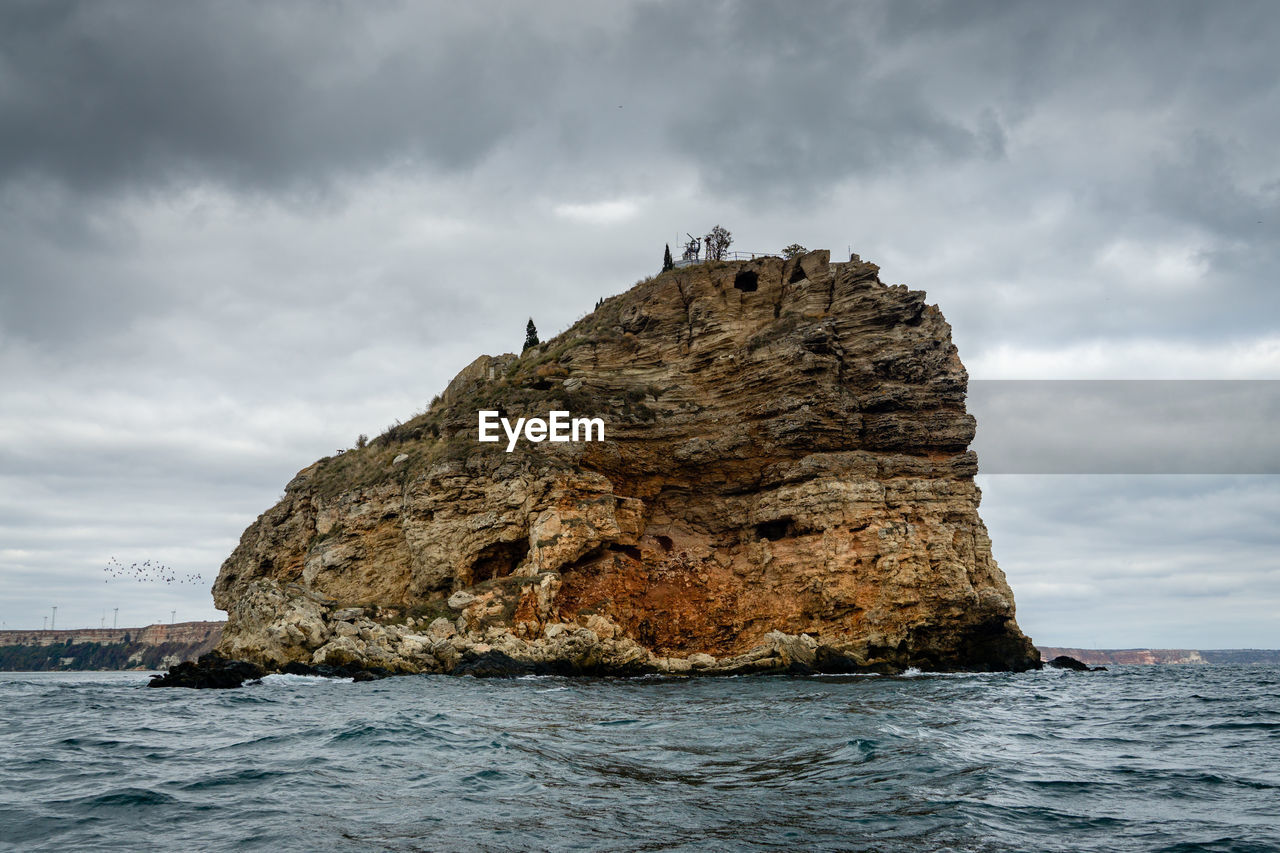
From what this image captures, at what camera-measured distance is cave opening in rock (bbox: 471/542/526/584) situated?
39.8m

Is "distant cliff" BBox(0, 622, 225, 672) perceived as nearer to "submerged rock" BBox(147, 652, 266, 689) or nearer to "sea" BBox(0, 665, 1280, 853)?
"submerged rock" BBox(147, 652, 266, 689)

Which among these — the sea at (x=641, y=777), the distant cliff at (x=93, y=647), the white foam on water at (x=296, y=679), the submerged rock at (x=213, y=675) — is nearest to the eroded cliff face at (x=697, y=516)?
the white foam on water at (x=296, y=679)

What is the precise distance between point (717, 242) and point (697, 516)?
2478cm

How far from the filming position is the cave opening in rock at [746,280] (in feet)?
155

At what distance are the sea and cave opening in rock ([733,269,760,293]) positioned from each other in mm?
30609

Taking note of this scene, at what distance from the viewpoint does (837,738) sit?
13.7 meters

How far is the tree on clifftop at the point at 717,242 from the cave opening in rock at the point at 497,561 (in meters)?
28.1

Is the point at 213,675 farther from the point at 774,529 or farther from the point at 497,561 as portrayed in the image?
the point at 774,529

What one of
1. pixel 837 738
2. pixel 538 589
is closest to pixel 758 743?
pixel 837 738

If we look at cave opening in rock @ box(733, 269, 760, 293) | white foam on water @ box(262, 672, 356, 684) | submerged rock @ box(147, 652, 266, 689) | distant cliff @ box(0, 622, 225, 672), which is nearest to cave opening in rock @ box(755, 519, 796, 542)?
cave opening in rock @ box(733, 269, 760, 293)

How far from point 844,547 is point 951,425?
8105mm

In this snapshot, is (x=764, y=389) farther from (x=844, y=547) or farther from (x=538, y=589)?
(x=538, y=589)

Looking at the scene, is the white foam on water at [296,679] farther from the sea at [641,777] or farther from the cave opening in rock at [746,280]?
A: the cave opening in rock at [746,280]

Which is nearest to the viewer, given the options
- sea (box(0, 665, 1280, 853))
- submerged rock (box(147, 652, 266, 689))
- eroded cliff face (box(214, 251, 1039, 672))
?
sea (box(0, 665, 1280, 853))
